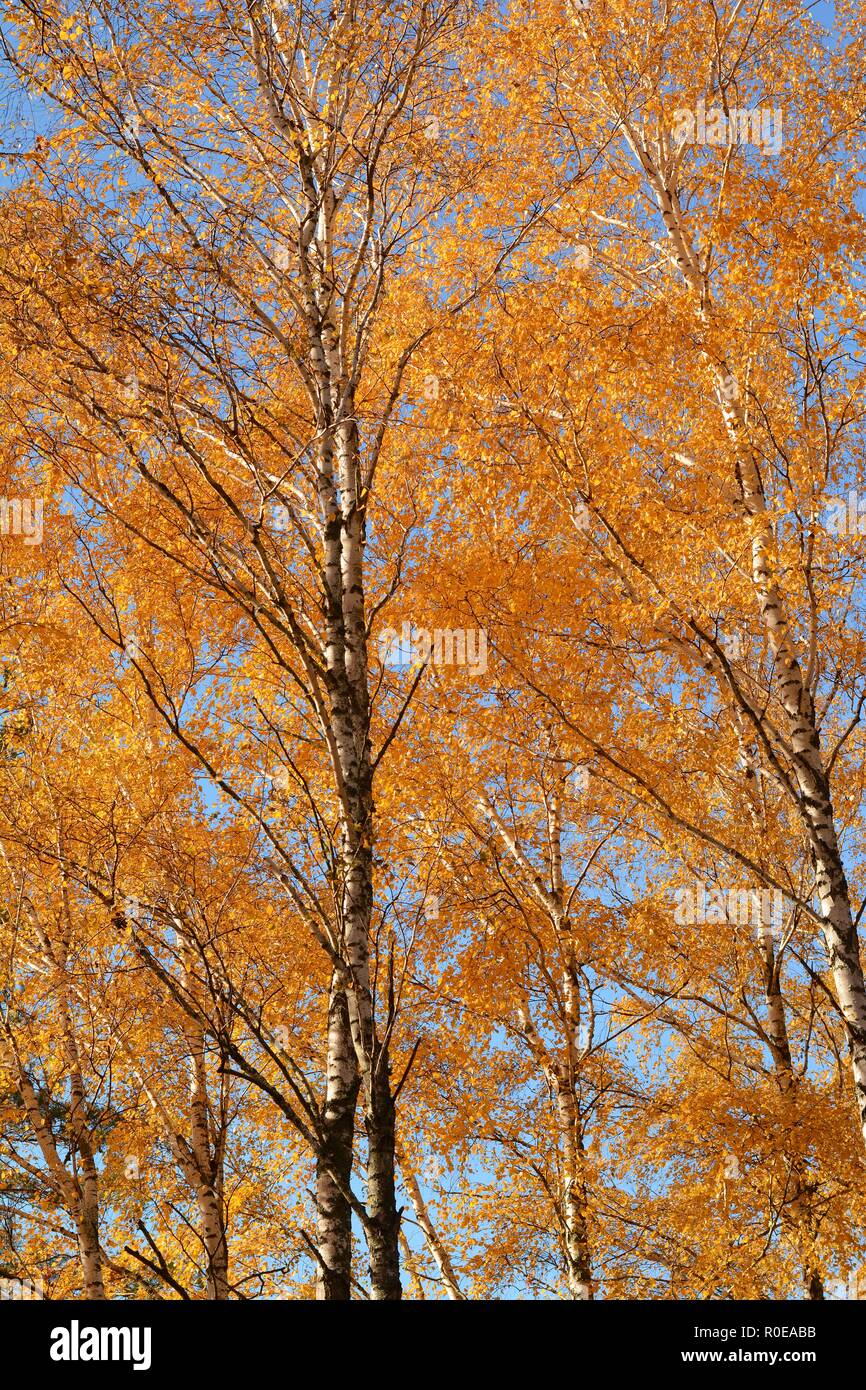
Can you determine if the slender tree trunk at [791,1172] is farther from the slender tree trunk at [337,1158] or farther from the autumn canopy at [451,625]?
the slender tree trunk at [337,1158]

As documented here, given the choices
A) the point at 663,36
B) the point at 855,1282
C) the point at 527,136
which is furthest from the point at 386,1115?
the point at 527,136

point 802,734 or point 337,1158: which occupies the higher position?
point 802,734

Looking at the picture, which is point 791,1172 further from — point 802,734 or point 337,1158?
point 337,1158

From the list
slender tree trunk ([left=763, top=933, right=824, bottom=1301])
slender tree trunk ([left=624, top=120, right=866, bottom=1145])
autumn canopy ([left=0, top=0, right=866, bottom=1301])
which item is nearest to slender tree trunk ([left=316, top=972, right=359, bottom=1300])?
autumn canopy ([left=0, top=0, right=866, bottom=1301])

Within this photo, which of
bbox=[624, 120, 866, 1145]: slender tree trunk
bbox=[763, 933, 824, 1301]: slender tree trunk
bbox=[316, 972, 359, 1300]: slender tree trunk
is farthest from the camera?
bbox=[763, 933, 824, 1301]: slender tree trunk

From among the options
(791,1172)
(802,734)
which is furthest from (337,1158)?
(791,1172)

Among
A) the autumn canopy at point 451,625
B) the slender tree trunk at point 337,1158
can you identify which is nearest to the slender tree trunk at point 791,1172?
the autumn canopy at point 451,625

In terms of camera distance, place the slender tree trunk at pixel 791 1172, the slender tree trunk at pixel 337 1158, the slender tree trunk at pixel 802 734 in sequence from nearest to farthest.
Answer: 1. the slender tree trunk at pixel 337 1158
2. the slender tree trunk at pixel 802 734
3. the slender tree trunk at pixel 791 1172

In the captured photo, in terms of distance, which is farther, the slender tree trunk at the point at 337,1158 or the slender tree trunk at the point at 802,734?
the slender tree trunk at the point at 802,734

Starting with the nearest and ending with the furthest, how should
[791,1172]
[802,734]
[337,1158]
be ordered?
[337,1158] < [802,734] < [791,1172]

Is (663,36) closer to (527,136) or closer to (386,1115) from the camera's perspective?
(527,136)

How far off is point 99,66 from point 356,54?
1263 millimetres

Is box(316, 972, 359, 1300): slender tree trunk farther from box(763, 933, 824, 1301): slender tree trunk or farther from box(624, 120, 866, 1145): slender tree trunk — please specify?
box(763, 933, 824, 1301): slender tree trunk

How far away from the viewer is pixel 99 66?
5.32 m
